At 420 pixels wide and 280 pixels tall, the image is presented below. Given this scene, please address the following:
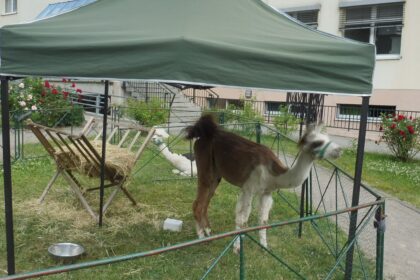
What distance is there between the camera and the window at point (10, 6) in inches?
998

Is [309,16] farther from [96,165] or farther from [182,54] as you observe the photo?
[182,54]

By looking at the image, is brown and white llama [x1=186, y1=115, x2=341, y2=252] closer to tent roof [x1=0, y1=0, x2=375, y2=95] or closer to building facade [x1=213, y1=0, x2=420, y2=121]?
tent roof [x1=0, y1=0, x2=375, y2=95]

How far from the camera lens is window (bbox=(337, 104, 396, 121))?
1396cm

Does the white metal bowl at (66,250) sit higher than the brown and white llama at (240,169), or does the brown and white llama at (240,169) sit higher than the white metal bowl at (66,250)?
the brown and white llama at (240,169)

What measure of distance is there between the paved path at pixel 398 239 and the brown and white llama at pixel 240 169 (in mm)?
1319

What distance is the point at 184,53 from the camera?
9.48 feet

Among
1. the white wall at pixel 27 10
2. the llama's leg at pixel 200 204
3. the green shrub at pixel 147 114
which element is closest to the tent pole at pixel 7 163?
the llama's leg at pixel 200 204

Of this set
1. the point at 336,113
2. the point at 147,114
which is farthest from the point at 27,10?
the point at 336,113

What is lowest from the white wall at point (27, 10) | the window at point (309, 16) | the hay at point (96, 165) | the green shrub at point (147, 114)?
the hay at point (96, 165)

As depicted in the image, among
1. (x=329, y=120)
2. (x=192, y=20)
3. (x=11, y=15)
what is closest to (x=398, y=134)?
(x=329, y=120)

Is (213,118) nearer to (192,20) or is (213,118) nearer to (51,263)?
(192,20)

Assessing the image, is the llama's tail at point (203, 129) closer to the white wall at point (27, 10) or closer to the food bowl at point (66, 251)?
the food bowl at point (66, 251)

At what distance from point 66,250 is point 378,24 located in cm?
1232

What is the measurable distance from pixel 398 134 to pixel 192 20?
8029mm
